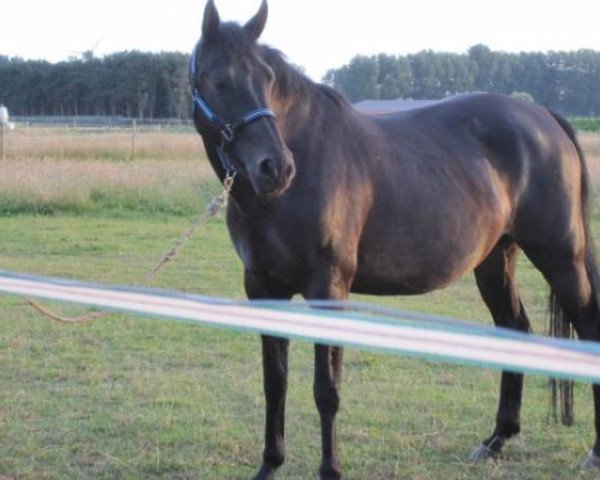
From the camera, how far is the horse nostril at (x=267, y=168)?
3898 millimetres

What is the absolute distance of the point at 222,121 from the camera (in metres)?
4.08

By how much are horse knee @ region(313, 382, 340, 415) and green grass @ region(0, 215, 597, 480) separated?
0.51 meters

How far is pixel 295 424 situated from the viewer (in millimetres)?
5488

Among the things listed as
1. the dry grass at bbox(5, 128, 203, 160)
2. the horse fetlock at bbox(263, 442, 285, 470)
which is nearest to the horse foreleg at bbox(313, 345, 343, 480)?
the horse fetlock at bbox(263, 442, 285, 470)

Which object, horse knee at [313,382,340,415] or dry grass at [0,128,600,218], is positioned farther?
dry grass at [0,128,600,218]

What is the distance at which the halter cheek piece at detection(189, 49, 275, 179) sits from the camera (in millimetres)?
4012

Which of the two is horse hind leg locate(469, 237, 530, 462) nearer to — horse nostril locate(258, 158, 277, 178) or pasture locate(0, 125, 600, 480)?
pasture locate(0, 125, 600, 480)

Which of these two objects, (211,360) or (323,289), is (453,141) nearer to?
(323,289)

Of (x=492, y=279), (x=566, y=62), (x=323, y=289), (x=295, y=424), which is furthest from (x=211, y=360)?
(x=566, y=62)

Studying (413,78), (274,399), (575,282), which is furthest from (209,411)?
(413,78)

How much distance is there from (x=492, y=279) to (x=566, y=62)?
54.9m

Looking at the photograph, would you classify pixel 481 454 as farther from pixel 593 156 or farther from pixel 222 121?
pixel 593 156

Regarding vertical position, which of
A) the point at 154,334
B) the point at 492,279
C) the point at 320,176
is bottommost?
the point at 154,334

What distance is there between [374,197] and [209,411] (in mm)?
1799
